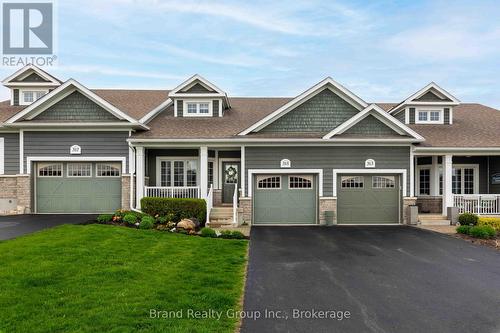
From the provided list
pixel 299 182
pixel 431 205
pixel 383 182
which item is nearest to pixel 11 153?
pixel 299 182

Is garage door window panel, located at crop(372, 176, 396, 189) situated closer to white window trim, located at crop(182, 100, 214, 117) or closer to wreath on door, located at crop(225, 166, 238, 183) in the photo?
wreath on door, located at crop(225, 166, 238, 183)

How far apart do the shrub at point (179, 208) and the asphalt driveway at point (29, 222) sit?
8.93ft

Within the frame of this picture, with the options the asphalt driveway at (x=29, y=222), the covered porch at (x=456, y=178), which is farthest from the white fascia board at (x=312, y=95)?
the asphalt driveway at (x=29, y=222)

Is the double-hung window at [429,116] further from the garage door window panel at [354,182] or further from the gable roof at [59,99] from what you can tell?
the gable roof at [59,99]

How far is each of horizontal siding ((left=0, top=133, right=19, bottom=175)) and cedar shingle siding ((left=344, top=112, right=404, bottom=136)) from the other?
15734 millimetres

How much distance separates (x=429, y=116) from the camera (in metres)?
17.5

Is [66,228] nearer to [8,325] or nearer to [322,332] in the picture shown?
[8,325]

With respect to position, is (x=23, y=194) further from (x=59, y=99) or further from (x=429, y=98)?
(x=429, y=98)

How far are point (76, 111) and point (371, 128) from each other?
13.7m

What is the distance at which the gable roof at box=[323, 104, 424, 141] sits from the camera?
14.1 m

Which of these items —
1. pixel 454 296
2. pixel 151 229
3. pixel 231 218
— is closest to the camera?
pixel 454 296

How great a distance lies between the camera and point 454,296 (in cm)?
601

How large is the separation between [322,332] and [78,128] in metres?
14.1

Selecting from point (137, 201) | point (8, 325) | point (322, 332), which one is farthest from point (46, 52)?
point (322, 332)
